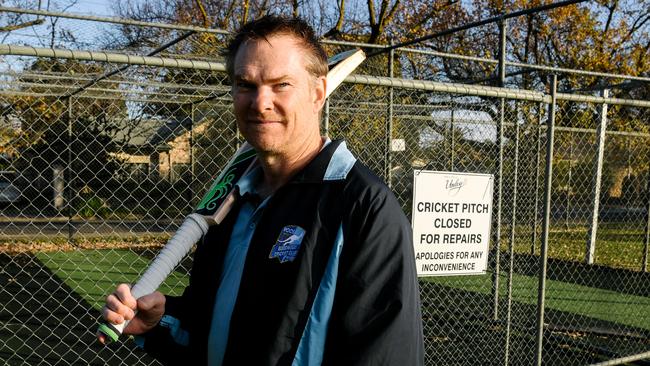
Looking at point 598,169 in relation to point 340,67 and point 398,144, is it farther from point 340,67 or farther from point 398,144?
point 340,67

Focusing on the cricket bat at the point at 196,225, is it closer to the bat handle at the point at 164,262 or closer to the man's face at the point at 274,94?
the bat handle at the point at 164,262

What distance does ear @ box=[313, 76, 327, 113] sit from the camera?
1.80 m

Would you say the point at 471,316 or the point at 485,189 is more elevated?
the point at 485,189

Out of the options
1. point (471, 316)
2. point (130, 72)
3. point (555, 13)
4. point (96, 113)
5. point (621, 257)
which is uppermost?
point (555, 13)

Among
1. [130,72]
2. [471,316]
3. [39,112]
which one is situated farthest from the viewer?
[39,112]

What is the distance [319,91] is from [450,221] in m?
2.54

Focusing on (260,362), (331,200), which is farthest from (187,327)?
(331,200)

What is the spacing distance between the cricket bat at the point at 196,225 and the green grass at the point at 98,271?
6.79 meters

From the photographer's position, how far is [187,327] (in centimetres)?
193

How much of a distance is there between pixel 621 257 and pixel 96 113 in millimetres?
12737

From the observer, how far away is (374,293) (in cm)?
150

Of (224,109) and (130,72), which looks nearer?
(130,72)

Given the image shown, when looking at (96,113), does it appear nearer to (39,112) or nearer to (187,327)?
(39,112)

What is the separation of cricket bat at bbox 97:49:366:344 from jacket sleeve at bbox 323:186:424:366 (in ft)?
1.66
